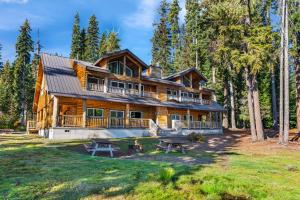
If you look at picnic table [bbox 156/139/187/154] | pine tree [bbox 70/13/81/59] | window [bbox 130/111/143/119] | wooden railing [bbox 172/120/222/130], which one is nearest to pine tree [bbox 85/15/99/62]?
pine tree [bbox 70/13/81/59]

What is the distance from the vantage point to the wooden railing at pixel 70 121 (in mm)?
21219

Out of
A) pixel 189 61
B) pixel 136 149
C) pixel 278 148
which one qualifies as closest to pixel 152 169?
pixel 136 149

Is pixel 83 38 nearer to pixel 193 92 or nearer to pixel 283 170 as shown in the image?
pixel 193 92

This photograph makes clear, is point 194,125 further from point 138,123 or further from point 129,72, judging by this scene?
point 129,72

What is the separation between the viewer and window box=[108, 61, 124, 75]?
2675 centimetres

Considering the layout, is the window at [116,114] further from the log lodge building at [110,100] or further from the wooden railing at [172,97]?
the wooden railing at [172,97]

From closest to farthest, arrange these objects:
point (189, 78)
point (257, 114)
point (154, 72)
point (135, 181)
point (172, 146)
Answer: point (135, 181)
point (172, 146)
point (257, 114)
point (154, 72)
point (189, 78)

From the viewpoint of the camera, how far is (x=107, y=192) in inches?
261

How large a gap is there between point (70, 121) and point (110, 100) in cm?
400

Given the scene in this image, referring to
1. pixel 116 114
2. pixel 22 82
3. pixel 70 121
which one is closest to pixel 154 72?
pixel 116 114

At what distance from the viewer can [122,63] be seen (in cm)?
2764

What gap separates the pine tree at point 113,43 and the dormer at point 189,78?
23.3 meters

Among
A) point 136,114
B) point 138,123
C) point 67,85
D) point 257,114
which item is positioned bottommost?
point 138,123

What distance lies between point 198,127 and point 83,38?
41.5 m
